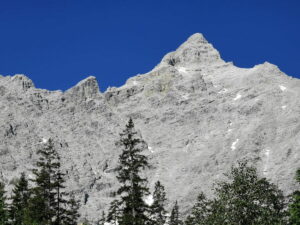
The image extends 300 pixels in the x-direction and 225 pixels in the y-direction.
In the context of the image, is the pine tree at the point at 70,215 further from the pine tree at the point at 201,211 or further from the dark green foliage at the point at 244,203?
the dark green foliage at the point at 244,203

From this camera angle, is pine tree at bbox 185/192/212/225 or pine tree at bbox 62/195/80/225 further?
pine tree at bbox 185/192/212/225

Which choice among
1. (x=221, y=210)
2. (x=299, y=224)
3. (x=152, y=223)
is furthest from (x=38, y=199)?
(x=299, y=224)

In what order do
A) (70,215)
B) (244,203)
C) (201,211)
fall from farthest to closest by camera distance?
(70,215) → (201,211) → (244,203)

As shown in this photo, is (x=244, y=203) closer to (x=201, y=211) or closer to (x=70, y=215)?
(x=201, y=211)

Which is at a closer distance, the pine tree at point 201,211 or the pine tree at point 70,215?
the pine tree at point 70,215

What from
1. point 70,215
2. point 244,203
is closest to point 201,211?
point 70,215

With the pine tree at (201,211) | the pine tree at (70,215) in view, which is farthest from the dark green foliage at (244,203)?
the pine tree at (70,215)

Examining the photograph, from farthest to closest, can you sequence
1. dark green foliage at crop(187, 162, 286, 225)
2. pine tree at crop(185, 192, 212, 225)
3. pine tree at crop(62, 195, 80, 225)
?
pine tree at crop(185, 192, 212, 225)
pine tree at crop(62, 195, 80, 225)
dark green foliage at crop(187, 162, 286, 225)

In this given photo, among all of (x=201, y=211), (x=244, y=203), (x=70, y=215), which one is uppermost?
(x=70, y=215)

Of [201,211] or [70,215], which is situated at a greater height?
[70,215]

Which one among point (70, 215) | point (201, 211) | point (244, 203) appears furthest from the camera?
point (70, 215)

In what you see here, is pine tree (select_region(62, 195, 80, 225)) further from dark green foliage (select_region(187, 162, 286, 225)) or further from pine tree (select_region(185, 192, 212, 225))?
dark green foliage (select_region(187, 162, 286, 225))

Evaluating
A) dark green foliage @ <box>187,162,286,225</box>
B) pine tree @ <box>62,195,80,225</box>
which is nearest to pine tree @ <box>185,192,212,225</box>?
dark green foliage @ <box>187,162,286,225</box>

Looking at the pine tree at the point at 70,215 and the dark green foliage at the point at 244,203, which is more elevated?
the pine tree at the point at 70,215
